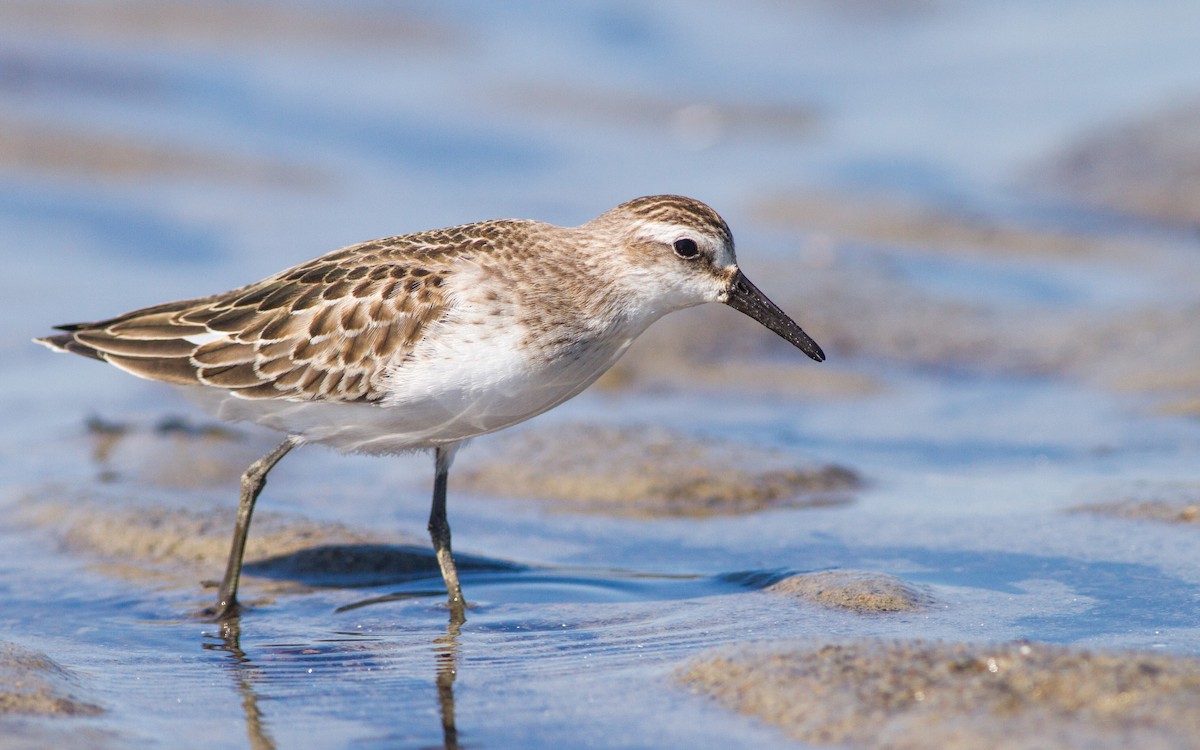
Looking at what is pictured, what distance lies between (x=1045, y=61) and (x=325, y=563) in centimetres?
1452

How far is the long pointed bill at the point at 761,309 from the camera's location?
730cm

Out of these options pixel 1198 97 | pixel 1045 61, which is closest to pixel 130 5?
pixel 1045 61

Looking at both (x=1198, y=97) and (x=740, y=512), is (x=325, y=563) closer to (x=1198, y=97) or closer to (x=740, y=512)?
(x=740, y=512)

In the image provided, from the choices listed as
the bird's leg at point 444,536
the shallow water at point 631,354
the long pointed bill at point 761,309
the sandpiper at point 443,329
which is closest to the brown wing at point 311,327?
the sandpiper at point 443,329

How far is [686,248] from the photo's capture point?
7.12 m

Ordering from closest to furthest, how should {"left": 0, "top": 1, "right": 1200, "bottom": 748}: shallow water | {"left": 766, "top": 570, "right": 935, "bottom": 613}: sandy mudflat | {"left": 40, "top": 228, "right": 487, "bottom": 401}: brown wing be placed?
{"left": 0, "top": 1, "right": 1200, "bottom": 748}: shallow water, {"left": 766, "top": 570, "right": 935, "bottom": 613}: sandy mudflat, {"left": 40, "top": 228, "right": 487, "bottom": 401}: brown wing

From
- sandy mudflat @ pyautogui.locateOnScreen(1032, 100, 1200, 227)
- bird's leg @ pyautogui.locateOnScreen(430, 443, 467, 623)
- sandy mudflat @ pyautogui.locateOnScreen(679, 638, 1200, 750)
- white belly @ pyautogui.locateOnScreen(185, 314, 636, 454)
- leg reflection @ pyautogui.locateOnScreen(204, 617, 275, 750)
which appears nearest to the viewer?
sandy mudflat @ pyautogui.locateOnScreen(679, 638, 1200, 750)

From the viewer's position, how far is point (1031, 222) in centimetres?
1520

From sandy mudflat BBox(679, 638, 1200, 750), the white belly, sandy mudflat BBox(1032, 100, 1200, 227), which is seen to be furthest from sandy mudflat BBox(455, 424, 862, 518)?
sandy mudflat BBox(1032, 100, 1200, 227)

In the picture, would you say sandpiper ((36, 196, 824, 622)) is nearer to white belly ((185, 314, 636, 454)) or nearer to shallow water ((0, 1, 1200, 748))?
white belly ((185, 314, 636, 454))

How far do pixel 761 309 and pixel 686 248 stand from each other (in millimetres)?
549

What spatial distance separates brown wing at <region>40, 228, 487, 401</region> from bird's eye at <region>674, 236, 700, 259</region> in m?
0.89

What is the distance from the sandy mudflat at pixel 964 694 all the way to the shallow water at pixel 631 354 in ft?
0.73

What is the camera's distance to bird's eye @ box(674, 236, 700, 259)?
280 inches
